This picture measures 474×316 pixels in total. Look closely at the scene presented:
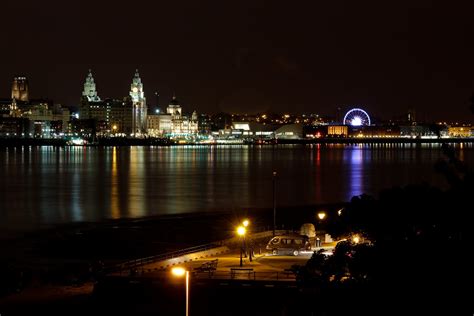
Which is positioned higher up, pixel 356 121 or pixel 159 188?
pixel 356 121

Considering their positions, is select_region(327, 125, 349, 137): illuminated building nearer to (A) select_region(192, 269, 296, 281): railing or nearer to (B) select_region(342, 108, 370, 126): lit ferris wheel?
(B) select_region(342, 108, 370, 126): lit ferris wheel

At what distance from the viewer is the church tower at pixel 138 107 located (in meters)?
141

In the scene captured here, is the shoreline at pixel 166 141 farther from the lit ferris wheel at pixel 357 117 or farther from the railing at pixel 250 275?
the railing at pixel 250 275

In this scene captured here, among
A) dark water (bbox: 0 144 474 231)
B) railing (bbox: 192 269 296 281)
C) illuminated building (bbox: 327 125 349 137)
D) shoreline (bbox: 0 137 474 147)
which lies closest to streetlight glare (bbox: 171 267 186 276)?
railing (bbox: 192 269 296 281)

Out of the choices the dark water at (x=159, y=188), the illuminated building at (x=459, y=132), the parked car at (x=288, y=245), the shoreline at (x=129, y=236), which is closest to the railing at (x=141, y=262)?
the parked car at (x=288, y=245)

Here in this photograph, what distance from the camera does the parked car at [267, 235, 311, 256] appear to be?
13.7 meters

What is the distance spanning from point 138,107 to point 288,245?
425ft

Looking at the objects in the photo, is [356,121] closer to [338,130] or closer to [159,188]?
[338,130]

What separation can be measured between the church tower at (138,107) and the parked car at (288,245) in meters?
128

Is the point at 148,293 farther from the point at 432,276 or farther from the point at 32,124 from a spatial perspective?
the point at 32,124

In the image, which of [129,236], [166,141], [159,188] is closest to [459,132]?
[166,141]

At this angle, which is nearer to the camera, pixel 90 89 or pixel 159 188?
pixel 159 188

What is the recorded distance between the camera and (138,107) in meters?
141

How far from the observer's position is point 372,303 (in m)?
5.96
